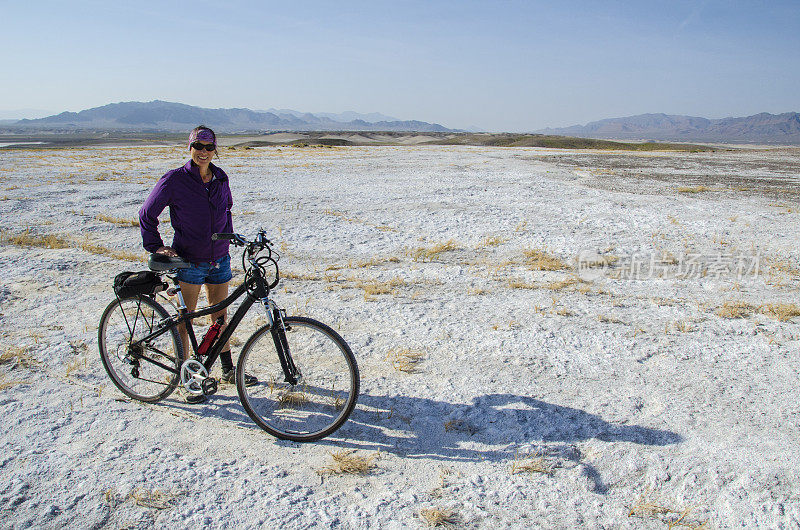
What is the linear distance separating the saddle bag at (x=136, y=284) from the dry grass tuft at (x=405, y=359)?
111 inches

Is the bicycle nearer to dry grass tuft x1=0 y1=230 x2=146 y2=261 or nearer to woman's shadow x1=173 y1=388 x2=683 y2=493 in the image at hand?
woman's shadow x1=173 y1=388 x2=683 y2=493

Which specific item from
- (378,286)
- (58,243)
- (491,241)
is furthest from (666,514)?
(58,243)

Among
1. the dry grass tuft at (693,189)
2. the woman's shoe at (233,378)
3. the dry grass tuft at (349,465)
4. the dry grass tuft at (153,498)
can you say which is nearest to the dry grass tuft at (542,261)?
the woman's shoe at (233,378)

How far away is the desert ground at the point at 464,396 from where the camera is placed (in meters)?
3.58

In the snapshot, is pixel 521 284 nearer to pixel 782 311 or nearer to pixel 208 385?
pixel 782 311

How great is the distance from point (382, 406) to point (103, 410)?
2.77 meters

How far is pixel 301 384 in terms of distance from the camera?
5086mm

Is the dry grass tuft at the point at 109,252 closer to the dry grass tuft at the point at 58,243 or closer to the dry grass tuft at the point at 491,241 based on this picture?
the dry grass tuft at the point at 58,243

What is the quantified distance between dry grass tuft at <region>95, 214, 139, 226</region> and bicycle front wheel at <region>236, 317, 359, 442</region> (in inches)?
398

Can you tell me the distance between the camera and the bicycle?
4.08 metres

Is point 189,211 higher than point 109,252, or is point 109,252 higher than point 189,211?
point 189,211

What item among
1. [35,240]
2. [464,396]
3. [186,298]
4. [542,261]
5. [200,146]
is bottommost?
[464,396]

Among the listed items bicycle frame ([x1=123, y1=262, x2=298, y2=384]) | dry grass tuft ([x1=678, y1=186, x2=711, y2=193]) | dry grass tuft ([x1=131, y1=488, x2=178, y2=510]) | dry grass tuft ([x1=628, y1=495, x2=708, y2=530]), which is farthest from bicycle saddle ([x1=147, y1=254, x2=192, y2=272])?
dry grass tuft ([x1=678, y1=186, x2=711, y2=193])

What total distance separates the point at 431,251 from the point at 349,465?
7.44 m
